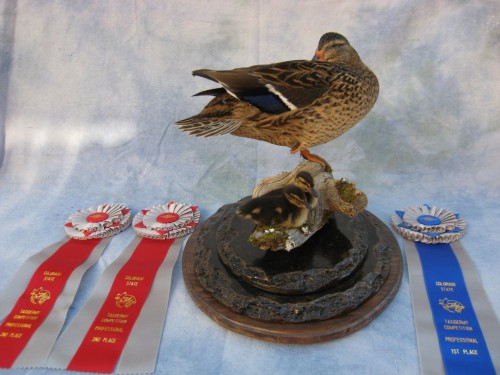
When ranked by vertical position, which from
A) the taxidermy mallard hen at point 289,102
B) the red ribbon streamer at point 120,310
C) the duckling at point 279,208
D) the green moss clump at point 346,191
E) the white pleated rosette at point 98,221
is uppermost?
the taxidermy mallard hen at point 289,102

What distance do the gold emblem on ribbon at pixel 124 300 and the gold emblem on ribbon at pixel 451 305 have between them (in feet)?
3.47

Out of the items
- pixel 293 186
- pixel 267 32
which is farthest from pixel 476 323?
pixel 267 32

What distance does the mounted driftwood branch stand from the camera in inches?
56.3

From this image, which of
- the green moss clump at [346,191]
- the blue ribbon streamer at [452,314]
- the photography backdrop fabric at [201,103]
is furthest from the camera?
the photography backdrop fabric at [201,103]

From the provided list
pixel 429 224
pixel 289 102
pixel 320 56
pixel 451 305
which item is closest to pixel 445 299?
pixel 451 305

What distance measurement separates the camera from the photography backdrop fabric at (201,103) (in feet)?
7.20

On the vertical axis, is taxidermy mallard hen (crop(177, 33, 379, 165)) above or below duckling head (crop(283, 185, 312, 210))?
above

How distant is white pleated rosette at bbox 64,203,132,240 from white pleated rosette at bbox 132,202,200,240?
7cm

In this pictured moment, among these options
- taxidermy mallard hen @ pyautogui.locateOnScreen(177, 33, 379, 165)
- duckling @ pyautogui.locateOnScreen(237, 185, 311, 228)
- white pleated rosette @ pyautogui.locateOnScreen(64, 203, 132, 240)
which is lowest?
white pleated rosette @ pyautogui.locateOnScreen(64, 203, 132, 240)

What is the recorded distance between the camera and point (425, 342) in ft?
4.29

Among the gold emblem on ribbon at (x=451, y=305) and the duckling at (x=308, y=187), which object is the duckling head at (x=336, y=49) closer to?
the duckling at (x=308, y=187)

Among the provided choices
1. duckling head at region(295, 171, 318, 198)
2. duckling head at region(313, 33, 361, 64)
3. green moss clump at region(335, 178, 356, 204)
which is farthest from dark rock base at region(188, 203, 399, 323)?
duckling head at region(313, 33, 361, 64)

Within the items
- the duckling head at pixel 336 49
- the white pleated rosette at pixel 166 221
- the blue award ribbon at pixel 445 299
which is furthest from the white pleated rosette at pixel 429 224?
the white pleated rosette at pixel 166 221

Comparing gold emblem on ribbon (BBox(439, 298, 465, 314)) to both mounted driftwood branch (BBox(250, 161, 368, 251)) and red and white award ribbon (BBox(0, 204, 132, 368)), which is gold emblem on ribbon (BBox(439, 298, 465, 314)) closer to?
mounted driftwood branch (BBox(250, 161, 368, 251))
